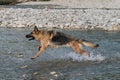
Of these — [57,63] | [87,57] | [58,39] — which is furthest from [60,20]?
[57,63]

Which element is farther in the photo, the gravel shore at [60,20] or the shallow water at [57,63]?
the gravel shore at [60,20]

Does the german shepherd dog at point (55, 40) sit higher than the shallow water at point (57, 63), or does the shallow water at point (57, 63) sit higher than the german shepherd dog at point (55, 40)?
the german shepherd dog at point (55, 40)

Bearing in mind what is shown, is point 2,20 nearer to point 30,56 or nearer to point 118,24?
point 118,24

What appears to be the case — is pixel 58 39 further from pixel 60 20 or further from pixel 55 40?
pixel 60 20

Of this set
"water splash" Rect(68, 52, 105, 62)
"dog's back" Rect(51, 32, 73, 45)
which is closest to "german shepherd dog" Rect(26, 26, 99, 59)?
"dog's back" Rect(51, 32, 73, 45)

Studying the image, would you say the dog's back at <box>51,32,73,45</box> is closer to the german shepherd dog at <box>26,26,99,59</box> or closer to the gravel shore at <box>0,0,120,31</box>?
the german shepherd dog at <box>26,26,99,59</box>

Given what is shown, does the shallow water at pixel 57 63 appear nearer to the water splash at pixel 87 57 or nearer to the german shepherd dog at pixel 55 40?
the water splash at pixel 87 57

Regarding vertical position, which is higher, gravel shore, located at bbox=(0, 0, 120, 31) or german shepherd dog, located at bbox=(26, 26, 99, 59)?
german shepherd dog, located at bbox=(26, 26, 99, 59)

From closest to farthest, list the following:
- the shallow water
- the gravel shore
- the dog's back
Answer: the shallow water → the dog's back → the gravel shore

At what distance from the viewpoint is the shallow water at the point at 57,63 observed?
11.3m

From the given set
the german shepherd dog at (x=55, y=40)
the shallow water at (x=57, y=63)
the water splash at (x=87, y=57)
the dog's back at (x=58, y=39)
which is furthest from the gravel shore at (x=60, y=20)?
the dog's back at (x=58, y=39)

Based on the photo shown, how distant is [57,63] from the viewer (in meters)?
13.5

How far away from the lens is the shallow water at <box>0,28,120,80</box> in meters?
11.3

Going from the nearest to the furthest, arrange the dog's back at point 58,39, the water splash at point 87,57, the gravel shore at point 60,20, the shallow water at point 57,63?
1. the shallow water at point 57,63
2. the water splash at point 87,57
3. the dog's back at point 58,39
4. the gravel shore at point 60,20
